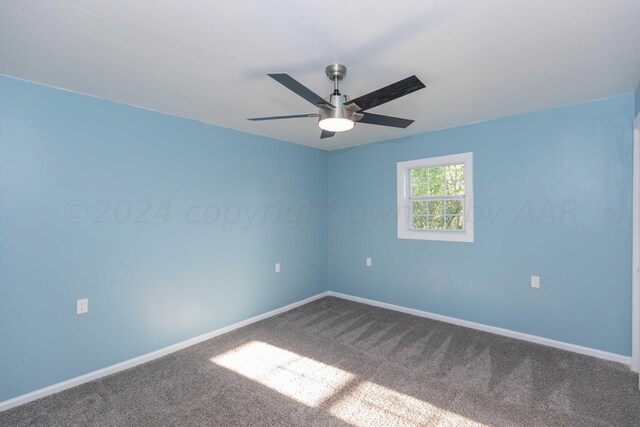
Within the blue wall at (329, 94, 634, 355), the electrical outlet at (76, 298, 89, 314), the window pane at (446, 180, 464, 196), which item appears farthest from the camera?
the window pane at (446, 180, 464, 196)

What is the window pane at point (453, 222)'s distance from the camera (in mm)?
3690

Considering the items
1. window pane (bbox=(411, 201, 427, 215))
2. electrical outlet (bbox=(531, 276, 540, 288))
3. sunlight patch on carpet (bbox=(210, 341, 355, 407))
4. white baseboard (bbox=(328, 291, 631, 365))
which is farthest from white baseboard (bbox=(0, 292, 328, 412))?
electrical outlet (bbox=(531, 276, 540, 288))

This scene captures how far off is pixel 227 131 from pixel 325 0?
234 centimetres

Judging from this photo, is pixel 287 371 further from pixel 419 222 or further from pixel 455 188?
pixel 455 188

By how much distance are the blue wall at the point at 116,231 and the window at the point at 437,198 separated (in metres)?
1.80

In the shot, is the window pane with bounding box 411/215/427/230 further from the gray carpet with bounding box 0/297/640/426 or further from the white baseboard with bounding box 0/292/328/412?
the white baseboard with bounding box 0/292/328/412

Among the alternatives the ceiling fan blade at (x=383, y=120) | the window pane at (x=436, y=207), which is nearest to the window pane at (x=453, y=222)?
the window pane at (x=436, y=207)

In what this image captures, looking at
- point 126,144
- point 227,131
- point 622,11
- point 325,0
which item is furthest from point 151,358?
point 622,11

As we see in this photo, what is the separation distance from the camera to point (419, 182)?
405cm

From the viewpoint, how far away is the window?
3549mm

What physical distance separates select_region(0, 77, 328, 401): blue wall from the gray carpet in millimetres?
346

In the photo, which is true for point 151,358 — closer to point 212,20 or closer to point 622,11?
point 212,20

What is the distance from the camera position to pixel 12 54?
1877 millimetres

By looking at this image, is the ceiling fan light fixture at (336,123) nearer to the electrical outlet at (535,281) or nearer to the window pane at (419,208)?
the window pane at (419,208)
